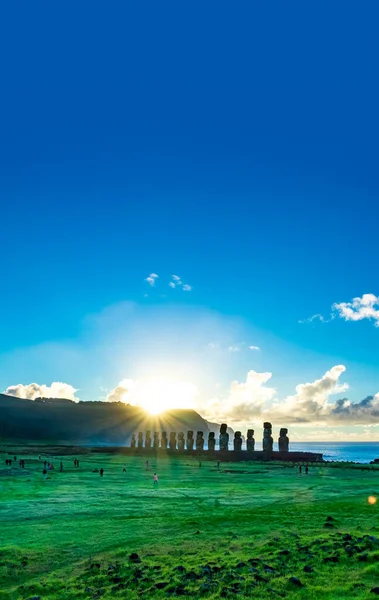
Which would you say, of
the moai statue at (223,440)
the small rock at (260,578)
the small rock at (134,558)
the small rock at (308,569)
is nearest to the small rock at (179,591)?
the small rock at (260,578)

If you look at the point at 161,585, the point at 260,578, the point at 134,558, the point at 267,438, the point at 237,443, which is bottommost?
the point at 237,443

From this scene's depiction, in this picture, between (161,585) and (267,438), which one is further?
(267,438)

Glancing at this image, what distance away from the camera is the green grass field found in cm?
1662

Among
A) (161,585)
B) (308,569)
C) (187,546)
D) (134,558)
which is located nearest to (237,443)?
(187,546)

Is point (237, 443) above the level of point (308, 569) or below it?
below

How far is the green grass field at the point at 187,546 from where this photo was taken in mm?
16625

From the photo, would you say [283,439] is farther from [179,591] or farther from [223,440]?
[179,591]

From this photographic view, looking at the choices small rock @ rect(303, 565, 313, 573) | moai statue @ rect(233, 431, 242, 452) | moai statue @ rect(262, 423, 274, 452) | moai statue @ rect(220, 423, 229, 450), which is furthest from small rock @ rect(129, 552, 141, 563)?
moai statue @ rect(220, 423, 229, 450)

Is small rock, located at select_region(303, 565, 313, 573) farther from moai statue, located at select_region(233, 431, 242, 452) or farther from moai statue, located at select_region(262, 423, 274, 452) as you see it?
moai statue, located at select_region(233, 431, 242, 452)

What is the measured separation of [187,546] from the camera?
2253 centimetres

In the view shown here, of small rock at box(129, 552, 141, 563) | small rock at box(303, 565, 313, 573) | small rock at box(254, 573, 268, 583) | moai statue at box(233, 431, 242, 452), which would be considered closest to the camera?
small rock at box(254, 573, 268, 583)

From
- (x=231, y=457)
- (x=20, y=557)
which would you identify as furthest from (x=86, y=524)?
(x=231, y=457)

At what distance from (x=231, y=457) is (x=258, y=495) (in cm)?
6908

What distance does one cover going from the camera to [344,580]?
55.1ft
